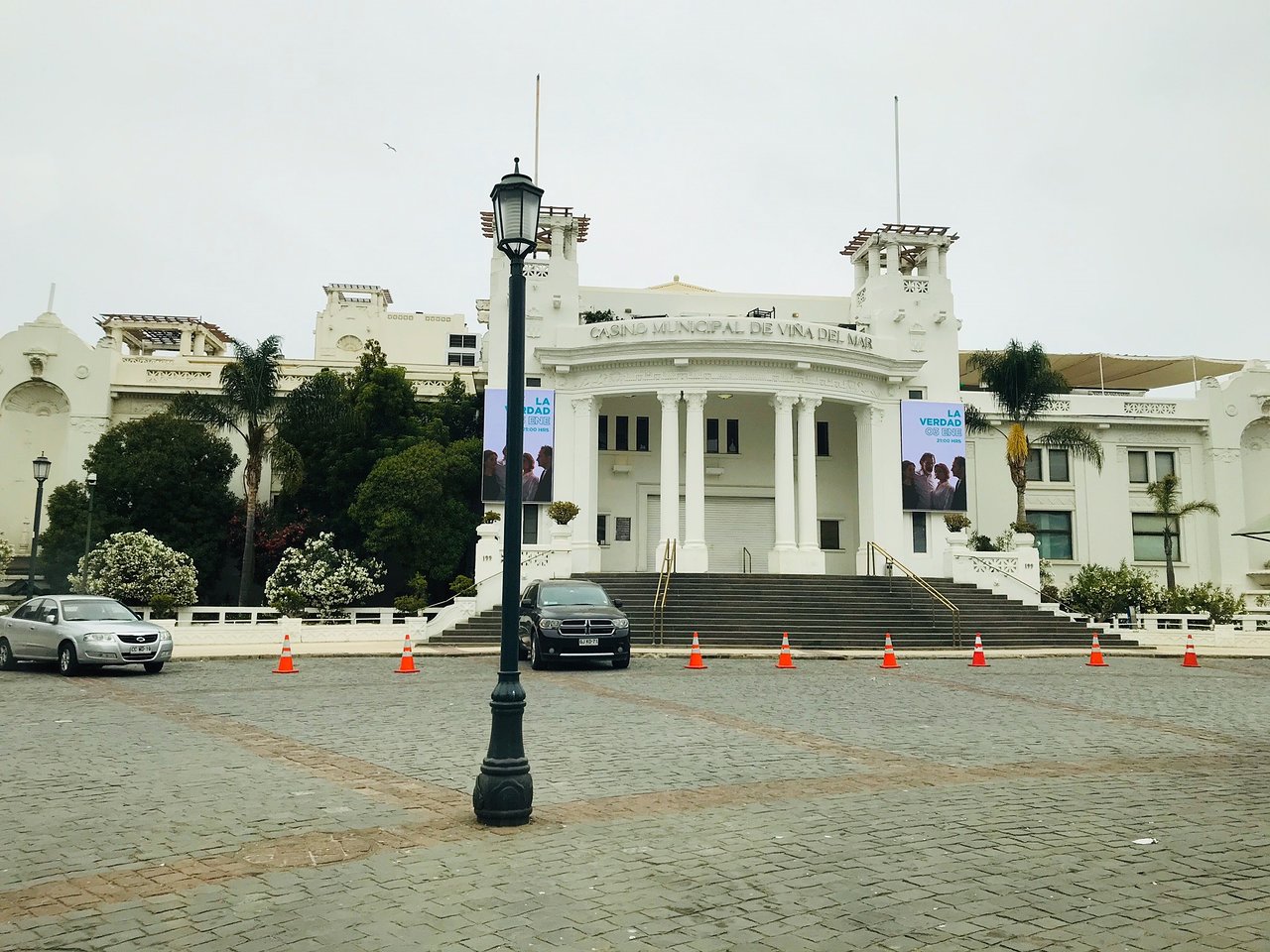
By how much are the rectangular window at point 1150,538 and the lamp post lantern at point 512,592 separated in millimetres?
40724

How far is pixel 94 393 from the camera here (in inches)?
1601

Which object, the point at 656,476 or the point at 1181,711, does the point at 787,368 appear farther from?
the point at 1181,711

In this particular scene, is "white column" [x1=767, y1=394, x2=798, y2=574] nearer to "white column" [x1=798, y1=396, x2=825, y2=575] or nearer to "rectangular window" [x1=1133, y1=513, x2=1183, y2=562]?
"white column" [x1=798, y1=396, x2=825, y2=575]

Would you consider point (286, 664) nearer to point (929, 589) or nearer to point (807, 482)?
point (929, 589)

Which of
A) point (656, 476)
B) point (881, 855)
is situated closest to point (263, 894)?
point (881, 855)

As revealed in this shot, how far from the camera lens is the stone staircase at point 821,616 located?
2645 cm

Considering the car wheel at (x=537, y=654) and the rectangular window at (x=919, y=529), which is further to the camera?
the rectangular window at (x=919, y=529)

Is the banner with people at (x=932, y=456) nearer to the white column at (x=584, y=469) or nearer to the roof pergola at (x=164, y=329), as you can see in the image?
the white column at (x=584, y=469)

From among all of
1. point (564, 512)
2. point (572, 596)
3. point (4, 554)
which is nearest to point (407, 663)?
point (572, 596)

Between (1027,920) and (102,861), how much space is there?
515 centimetres

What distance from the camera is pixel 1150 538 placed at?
140 feet

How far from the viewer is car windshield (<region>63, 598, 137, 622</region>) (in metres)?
19.1

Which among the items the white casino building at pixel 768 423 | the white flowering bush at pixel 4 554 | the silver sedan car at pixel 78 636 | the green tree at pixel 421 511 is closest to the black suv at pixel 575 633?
the silver sedan car at pixel 78 636

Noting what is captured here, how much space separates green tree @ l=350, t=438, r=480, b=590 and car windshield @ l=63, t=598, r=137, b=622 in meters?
13.5
